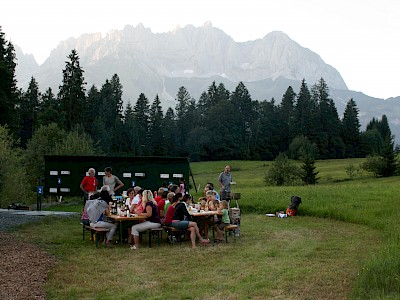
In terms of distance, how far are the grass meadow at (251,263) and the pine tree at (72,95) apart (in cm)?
5166

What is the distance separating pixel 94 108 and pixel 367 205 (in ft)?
232

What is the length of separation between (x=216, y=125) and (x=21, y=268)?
88335mm

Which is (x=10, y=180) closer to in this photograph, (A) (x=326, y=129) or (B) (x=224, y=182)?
(B) (x=224, y=182)

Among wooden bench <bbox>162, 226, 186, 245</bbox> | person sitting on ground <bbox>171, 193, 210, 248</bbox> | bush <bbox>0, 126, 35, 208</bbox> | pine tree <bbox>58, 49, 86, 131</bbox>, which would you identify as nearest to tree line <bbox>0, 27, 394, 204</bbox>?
pine tree <bbox>58, 49, 86, 131</bbox>

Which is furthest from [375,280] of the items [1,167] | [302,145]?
[302,145]

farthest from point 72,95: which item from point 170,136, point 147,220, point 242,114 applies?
point 147,220

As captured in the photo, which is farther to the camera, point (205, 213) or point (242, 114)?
point (242, 114)

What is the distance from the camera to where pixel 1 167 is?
93.0ft

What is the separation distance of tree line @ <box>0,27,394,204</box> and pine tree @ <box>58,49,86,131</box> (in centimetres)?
19

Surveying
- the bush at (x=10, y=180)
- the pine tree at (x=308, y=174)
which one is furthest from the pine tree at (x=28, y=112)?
the pine tree at (x=308, y=174)

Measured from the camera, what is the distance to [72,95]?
6625 cm

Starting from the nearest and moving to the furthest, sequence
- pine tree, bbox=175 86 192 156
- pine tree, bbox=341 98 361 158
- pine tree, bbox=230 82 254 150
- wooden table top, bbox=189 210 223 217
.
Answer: wooden table top, bbox=189 210 223 217 < pine tree, bbox=175 86 192 156 < pine tree, bbox=341 98 361 158 < pine tree, bbox=230 82 254 150

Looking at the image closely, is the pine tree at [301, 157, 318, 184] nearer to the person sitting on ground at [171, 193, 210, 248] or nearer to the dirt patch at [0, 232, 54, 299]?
the person sitting on ground at [171, 193, 210, 248]

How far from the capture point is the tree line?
7850 centimetres
